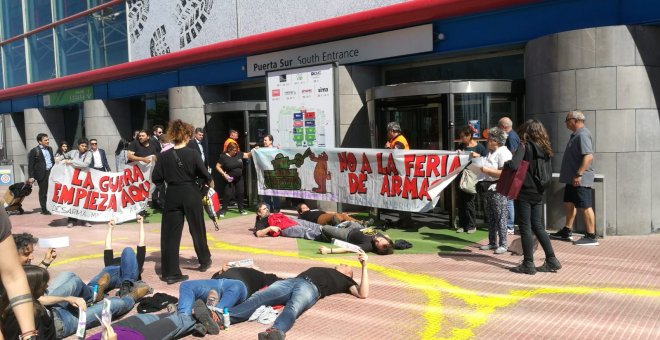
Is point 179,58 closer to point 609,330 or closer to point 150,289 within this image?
point 150,289

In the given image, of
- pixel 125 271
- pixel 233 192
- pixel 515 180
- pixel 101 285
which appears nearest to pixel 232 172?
pixel 233 192

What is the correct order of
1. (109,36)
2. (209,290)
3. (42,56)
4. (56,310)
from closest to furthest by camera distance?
(56,310) → (209,290) → (109,36) → (42,56)

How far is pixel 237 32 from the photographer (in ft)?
48.8

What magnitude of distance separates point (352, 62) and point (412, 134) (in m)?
2.31

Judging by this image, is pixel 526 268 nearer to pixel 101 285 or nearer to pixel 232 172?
pixel 101 285

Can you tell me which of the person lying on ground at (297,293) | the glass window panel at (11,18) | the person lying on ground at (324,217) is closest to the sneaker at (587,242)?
the person lying on ground at (324,217)

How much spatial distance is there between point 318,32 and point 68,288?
8773 millimetres

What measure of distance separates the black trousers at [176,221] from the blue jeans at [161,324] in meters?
2.06

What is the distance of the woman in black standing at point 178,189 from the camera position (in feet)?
22.8

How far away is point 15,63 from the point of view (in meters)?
24.1

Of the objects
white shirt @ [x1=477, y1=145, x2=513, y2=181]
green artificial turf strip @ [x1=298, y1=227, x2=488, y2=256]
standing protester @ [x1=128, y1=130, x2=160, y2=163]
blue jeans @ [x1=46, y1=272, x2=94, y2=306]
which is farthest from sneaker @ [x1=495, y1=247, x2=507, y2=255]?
standing protester @ [x1=128, y1=130, x2=160, y2=163]

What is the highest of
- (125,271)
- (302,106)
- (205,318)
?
(302,106)

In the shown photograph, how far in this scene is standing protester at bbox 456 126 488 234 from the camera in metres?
9.40

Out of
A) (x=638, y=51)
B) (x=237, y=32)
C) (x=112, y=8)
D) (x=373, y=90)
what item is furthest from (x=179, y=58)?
(x=638, y=51)
